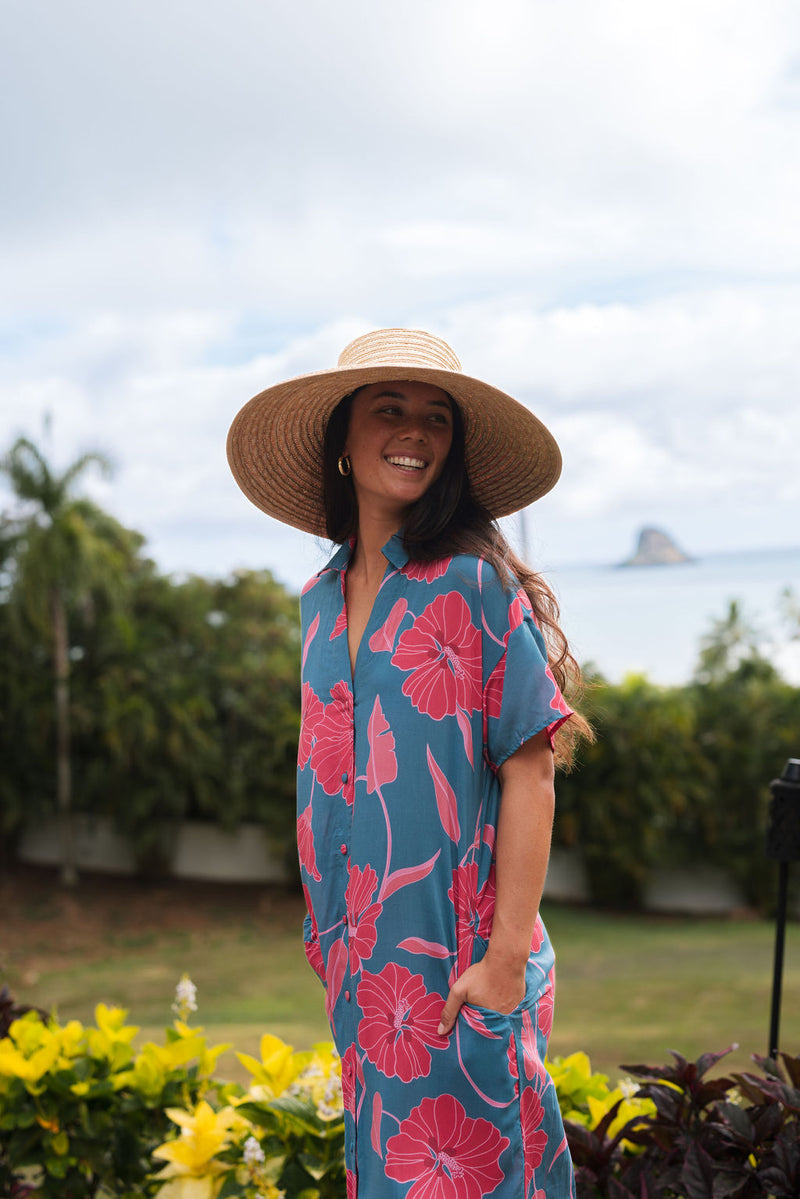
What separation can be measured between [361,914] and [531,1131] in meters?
0.40

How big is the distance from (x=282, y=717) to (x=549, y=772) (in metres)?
7.04

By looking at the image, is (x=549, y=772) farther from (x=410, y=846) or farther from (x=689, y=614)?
(x=689, y=614)

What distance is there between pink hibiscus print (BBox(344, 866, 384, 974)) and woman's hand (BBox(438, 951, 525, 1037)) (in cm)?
15

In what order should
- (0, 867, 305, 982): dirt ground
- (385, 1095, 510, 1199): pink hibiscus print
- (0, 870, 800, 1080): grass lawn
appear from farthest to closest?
(0, 867, 305, 982): dirt ground → (0, 870, 800, 1080): grass lawn → (385, 1095, 510, 1199): pink hibiscus print

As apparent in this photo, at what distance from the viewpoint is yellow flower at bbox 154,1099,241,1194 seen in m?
2.14

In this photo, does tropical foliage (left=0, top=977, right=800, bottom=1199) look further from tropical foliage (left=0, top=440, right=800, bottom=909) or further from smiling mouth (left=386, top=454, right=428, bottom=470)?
tropical foliage (left=0, top=440, right=800, bottom=909)

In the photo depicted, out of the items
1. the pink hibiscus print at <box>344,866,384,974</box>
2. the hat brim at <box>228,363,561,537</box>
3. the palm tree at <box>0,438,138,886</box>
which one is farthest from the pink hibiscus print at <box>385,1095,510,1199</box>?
the palm tree at <box>0,438,138,886</box>

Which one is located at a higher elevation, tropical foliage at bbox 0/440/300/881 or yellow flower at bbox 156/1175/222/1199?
tropical foliage at bbox 0/440/300/881

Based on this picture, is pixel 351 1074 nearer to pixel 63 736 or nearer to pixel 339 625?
pixel 339 625

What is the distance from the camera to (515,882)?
5.15 ft

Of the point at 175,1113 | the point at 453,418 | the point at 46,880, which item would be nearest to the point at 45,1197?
the point at 175,1113

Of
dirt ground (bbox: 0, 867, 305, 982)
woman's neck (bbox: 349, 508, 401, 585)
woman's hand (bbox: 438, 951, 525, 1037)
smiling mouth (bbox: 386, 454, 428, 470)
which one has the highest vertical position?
smiling mouth (bbox: 386, 454, 428, 470)

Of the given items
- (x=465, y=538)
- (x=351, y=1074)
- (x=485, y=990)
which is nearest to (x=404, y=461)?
(x=465, y=538)

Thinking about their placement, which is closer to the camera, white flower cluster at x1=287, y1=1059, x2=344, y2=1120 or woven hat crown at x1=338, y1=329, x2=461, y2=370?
woven hat crown at x1=338, y1=329, x2=461, y2=370
